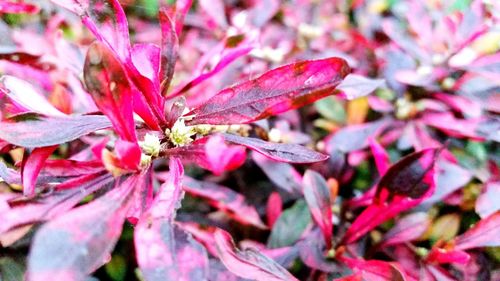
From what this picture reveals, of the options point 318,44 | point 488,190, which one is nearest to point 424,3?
point 318,44

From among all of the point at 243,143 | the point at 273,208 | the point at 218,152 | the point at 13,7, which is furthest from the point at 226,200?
the point at 13,7

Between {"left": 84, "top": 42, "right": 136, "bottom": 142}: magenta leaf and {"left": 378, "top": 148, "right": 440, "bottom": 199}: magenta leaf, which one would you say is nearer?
{"left": 84, "top": 42, "right": 136, "bottom": 142}: magenta leaf

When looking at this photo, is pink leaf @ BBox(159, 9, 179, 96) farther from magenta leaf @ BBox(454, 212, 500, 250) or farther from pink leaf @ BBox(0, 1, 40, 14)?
magenta leaf @ BBox(454, 212, 500, 250)

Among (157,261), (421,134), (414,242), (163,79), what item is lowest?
(414,242)

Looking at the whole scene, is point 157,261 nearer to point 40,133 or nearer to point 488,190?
point 40,133

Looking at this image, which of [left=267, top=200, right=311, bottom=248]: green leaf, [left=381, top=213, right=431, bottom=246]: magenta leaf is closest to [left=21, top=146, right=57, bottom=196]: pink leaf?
[left=267, top=200, right=311, bottom=248]: green leaf

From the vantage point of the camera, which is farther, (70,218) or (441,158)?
(441,158)
